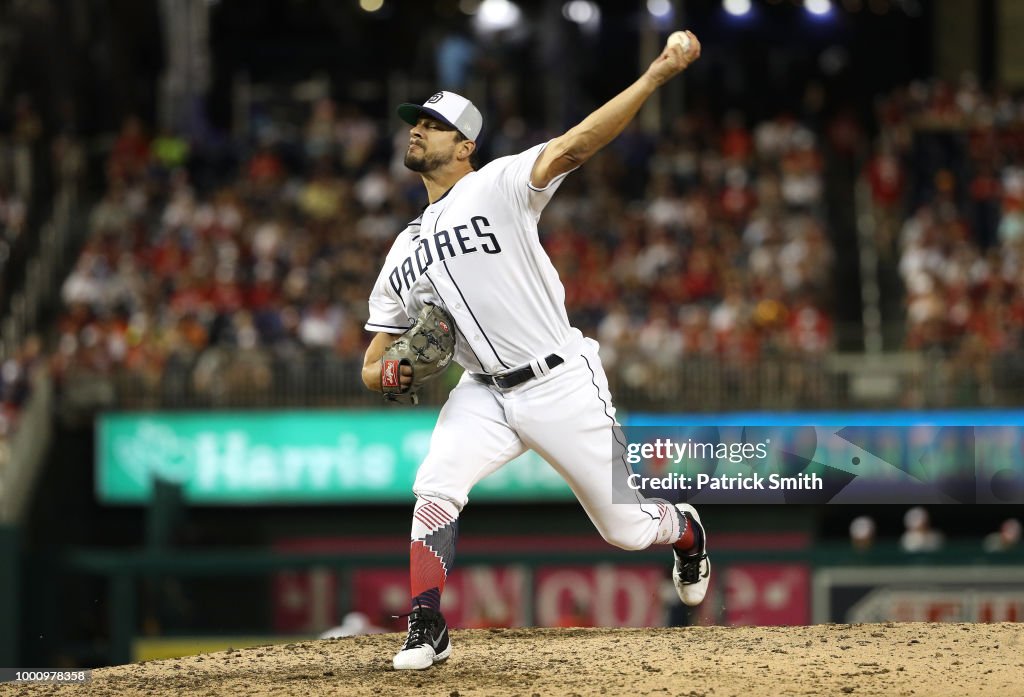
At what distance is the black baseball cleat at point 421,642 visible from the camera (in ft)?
19.3

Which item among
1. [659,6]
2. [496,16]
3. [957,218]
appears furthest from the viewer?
[659,6]

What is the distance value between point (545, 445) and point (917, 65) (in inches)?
762

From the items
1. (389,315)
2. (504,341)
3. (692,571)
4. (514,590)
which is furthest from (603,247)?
(504,341)

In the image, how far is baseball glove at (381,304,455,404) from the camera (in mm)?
5820

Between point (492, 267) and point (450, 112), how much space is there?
629 millimetres

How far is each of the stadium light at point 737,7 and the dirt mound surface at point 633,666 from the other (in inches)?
705

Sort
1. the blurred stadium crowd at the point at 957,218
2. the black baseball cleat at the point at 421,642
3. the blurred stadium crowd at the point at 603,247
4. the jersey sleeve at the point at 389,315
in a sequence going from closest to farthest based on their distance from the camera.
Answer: the black baseball cleat at the point at 421,642 → the jersey sleeve at the point at 389,315 → the blurred stadium crowd at the point at 957,218 → the blurred stadium crowd at the point at 603,247

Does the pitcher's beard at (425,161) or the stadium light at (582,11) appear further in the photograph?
the stadium light at (582,11)

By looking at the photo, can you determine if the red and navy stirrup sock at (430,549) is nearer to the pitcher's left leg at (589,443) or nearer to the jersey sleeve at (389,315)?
the pitcher's left leg at (589,443)

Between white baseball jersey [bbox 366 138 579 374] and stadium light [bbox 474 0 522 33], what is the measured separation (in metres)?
17.5

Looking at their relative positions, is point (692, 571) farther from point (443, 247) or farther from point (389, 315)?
point (443, 247)

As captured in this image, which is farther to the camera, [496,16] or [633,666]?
[496,16]

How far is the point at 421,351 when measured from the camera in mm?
5828

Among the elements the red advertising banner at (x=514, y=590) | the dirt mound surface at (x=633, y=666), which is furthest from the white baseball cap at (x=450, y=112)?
the red advertising banner at (x=514, y=590)
